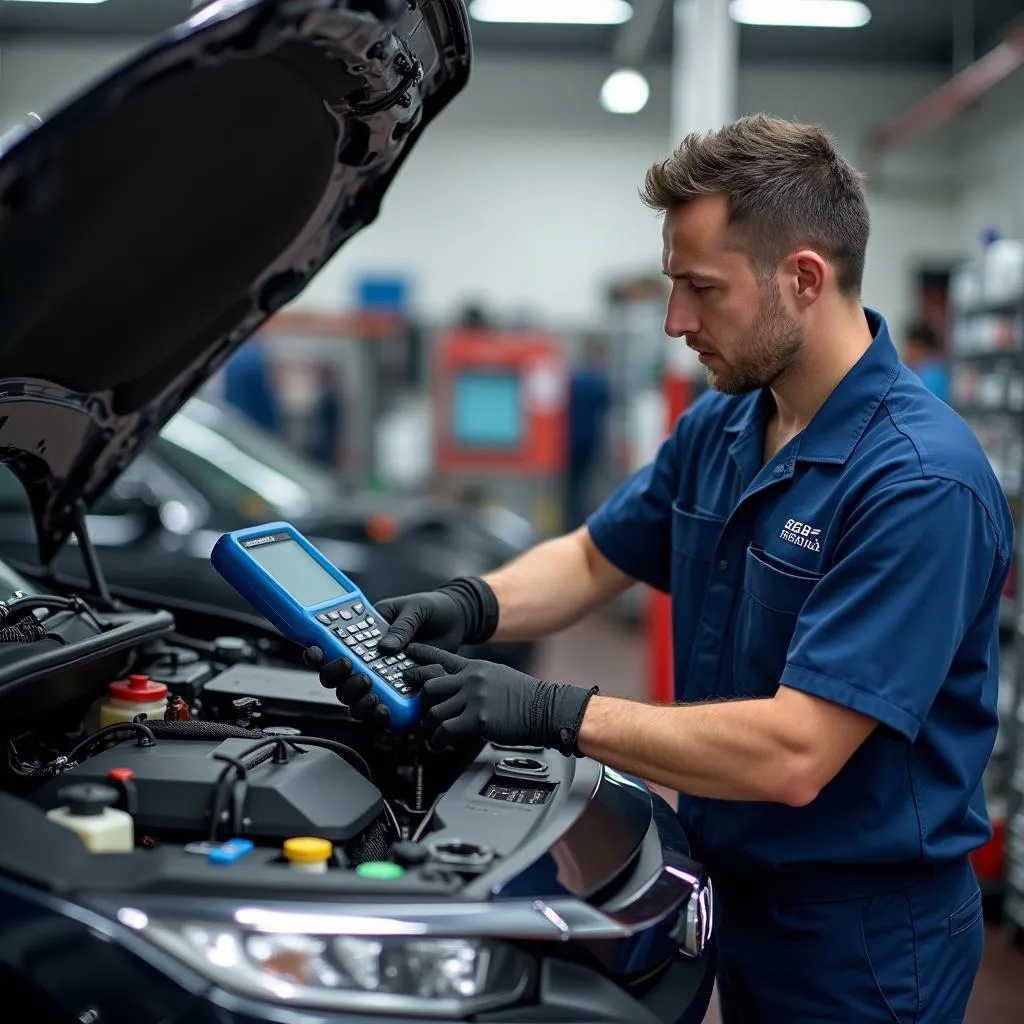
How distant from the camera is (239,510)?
14.1 feet

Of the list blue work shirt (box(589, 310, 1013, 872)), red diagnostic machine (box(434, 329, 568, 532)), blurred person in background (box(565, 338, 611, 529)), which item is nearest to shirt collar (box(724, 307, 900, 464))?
blue work shirt (box(589, 310, 1013, 872))

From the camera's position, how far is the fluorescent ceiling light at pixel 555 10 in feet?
25.8

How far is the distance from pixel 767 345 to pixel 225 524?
293 centimetres

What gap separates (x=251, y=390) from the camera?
26.6 feet

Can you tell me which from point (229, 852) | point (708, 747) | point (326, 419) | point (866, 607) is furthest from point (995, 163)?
point (229, 852)

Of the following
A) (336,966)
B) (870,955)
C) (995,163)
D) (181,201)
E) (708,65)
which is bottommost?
(870,955)

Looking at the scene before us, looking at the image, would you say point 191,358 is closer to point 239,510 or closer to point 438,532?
point 239,510

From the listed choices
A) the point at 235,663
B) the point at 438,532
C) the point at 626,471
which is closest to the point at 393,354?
the point at 626,471

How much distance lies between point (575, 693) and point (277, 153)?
0.85 m

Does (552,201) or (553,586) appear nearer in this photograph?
(553,586)

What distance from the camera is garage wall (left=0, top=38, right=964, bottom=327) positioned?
35.7ft

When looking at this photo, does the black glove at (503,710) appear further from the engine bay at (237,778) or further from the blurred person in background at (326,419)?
the blurred person in background at (326,419)

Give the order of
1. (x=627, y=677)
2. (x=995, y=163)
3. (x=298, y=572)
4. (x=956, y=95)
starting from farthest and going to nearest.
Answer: (x=995, y=163) < (x=956, y=95) < (x=627, y=677) < (x=298, y=572)

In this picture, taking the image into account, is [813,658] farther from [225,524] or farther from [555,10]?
[555,10]
